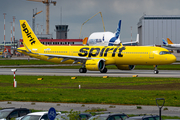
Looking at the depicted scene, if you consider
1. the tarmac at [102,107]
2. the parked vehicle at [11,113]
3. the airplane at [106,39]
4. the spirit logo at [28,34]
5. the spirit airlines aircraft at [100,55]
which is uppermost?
the airplane at [106,39]

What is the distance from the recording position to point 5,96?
2912 cm

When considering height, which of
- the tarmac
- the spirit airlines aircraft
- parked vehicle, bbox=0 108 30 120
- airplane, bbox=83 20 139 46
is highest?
airplane, bbox=83 20 139 46

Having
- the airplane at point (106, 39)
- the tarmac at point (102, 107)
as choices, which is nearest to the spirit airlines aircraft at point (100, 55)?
the tarmac at point (102, 107)

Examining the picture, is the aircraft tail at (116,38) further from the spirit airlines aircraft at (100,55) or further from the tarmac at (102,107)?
the tarmac at (102,107)

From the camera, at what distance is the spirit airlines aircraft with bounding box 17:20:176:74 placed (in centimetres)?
5222

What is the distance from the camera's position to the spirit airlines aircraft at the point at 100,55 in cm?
5222

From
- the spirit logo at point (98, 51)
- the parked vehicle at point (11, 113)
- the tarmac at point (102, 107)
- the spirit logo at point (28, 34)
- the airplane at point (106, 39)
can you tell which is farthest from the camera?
the airplane at point (106, 39)

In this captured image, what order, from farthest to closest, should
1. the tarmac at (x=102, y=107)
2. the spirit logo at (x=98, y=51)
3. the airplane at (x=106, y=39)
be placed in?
the airplane at (x=106, y=39) < the spirit logo at (x=98, y=51) < the tarmac at (x=102, y=107)

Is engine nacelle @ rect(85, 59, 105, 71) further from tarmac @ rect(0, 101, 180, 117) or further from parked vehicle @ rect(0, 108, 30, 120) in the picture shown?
parked vehicle @ rect(0, 108, 30, 120)

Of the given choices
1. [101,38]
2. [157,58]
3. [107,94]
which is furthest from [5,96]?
[101,38]

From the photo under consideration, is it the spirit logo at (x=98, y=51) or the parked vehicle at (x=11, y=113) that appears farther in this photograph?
the spirit logo at (x=98, y=51)

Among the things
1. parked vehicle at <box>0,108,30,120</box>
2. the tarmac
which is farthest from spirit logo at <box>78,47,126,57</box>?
parked vehicle at <box>0,108,30,120</box>

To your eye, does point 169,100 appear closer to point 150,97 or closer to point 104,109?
point 150,97

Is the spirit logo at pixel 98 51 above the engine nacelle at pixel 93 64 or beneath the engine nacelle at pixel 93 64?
above
